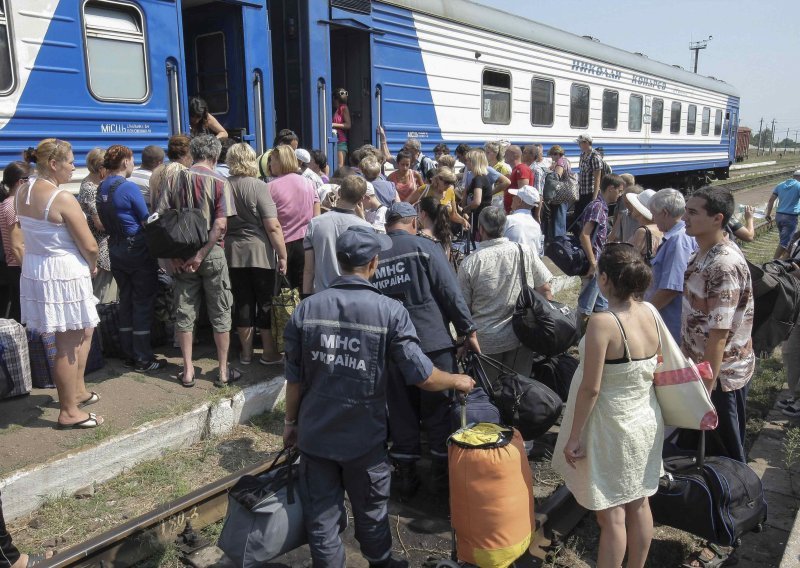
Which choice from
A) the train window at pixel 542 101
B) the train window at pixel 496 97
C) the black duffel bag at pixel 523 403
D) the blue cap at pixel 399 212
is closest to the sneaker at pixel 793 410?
the black duffel bag at pixel 523 403

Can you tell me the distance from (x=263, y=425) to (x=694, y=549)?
A: 299cm

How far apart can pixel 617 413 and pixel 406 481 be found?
1611 mm

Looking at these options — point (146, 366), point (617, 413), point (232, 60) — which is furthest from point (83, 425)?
point (232, 60)

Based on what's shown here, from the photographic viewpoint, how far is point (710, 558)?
3.34 metres

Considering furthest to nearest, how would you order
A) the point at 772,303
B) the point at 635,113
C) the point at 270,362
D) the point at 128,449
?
the point at 635,113, the point at 270,362, the point at 128,449, the point at 772,303

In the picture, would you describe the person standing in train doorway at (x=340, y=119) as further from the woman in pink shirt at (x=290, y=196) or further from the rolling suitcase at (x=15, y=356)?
the rolling suitcase at (x=15, y=356)

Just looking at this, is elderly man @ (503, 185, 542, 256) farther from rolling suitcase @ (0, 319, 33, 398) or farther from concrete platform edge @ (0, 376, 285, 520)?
rolling suitcase @ (0, 319, 33, 398)

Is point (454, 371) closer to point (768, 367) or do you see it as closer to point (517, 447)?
point (517, 447)

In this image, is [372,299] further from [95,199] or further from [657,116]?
[657,116]

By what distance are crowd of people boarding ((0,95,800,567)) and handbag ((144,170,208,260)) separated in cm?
10

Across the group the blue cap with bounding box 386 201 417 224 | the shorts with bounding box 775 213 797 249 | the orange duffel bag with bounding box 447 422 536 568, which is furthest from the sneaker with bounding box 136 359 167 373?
the shorts with bounding box 775 213 797 249

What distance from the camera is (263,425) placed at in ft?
16.3

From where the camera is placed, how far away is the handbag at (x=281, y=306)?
17.2 feet

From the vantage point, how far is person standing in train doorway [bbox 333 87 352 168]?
8.27 metres
